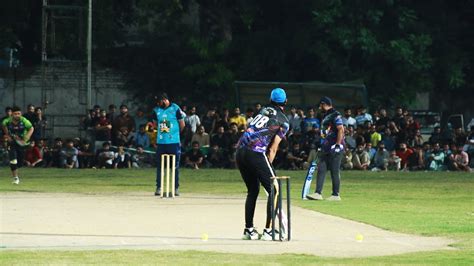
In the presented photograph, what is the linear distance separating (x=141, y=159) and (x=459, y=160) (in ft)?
29.3

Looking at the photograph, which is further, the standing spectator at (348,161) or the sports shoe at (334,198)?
the standing spectator at (348,161)

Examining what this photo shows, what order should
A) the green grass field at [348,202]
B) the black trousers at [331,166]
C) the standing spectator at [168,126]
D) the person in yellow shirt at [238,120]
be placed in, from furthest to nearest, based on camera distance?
the person in yellow shirt at [238,120], the standing spectator at [168,126], the black trousers at [331,166], the green grass field at [348,202]

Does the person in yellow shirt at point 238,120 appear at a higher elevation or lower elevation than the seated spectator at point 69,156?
higher

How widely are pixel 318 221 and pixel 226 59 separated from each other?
95.7ft

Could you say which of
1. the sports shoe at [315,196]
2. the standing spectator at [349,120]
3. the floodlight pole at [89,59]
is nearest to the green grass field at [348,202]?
the sports shoe at [315,196]

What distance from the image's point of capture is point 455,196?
26.4m

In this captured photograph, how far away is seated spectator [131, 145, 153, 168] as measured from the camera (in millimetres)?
39000

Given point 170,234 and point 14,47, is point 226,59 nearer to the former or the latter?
point 14,47

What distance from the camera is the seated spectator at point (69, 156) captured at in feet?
126

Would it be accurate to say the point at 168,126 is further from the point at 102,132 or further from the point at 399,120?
the point at 399,120

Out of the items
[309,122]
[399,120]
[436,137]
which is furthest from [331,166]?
[436,137]

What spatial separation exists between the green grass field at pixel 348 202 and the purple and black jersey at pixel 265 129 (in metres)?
2.11

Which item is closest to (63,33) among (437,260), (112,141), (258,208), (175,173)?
(112,141)

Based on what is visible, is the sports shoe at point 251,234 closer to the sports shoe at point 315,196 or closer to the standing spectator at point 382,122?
the sports shoe at point 315,196
